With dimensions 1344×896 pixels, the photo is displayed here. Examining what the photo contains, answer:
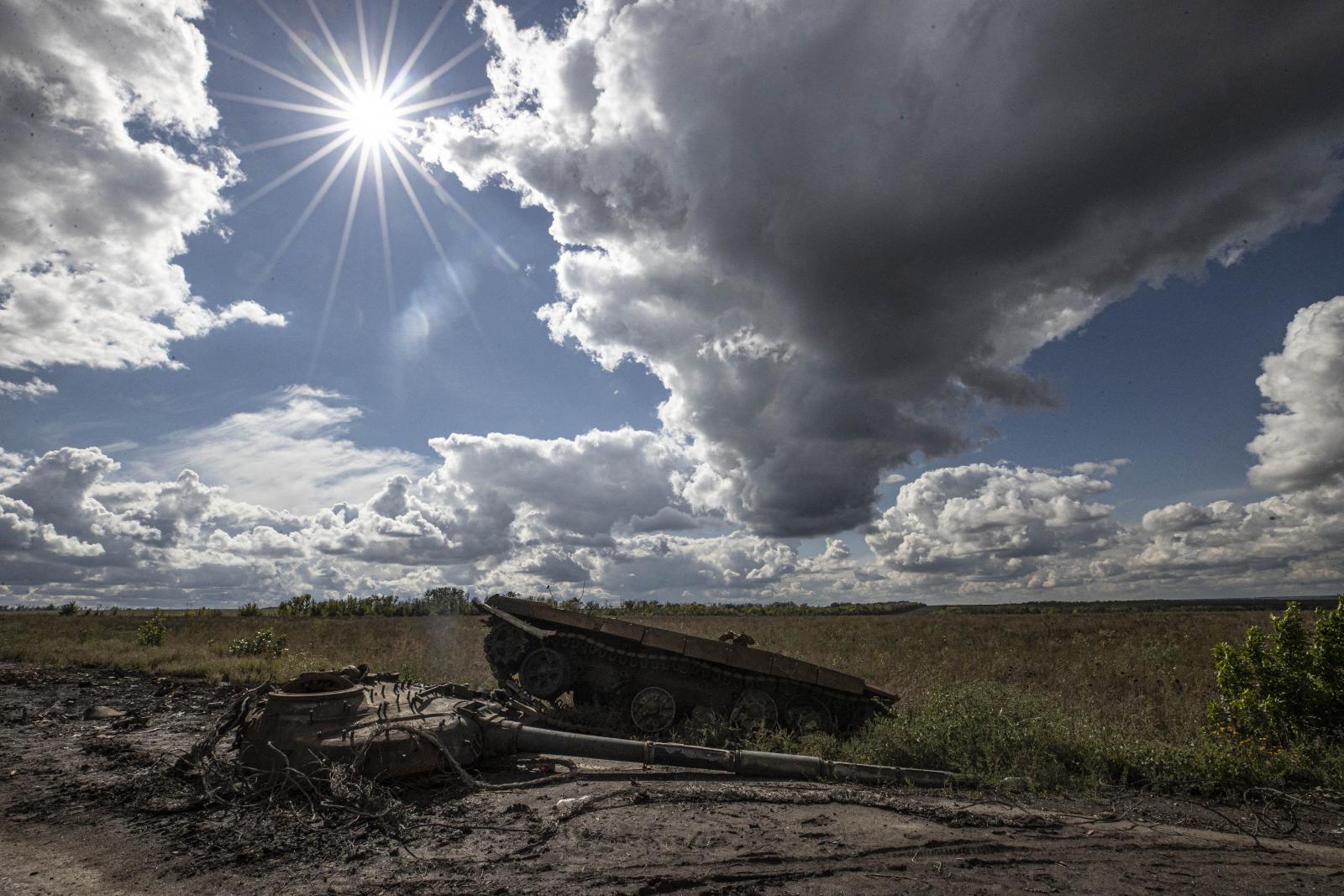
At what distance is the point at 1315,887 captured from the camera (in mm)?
4734

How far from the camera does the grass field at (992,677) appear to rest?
7.80m

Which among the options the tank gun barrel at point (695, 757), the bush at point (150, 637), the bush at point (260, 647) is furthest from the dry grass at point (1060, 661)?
the bush at point (150, 637)

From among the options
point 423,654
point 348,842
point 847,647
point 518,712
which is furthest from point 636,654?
point 847,647

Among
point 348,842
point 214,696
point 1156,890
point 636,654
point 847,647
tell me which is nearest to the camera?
point 1156,890

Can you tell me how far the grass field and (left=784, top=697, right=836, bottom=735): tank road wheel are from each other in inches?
43.6

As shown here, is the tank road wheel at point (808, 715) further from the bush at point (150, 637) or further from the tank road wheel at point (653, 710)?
the bush at point (150, 637)

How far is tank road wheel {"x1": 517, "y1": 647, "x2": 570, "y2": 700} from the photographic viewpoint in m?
11.6

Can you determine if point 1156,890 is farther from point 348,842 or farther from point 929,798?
point 348,842

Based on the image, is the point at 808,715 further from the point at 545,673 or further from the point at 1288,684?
the point at 1288,684

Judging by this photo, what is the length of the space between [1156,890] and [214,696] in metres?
16.0

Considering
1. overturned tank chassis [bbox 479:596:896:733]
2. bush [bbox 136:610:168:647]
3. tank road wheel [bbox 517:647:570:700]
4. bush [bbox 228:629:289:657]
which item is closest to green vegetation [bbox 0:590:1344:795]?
bush [bbox 228:629:289:657]

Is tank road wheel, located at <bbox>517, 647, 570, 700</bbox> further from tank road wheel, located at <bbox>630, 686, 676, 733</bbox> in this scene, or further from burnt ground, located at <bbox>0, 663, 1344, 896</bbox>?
burnt ground, located at <bbox>0, 663, 1344, 896</bbox>

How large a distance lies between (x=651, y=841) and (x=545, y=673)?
655cm

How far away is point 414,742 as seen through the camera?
748 centimetres
